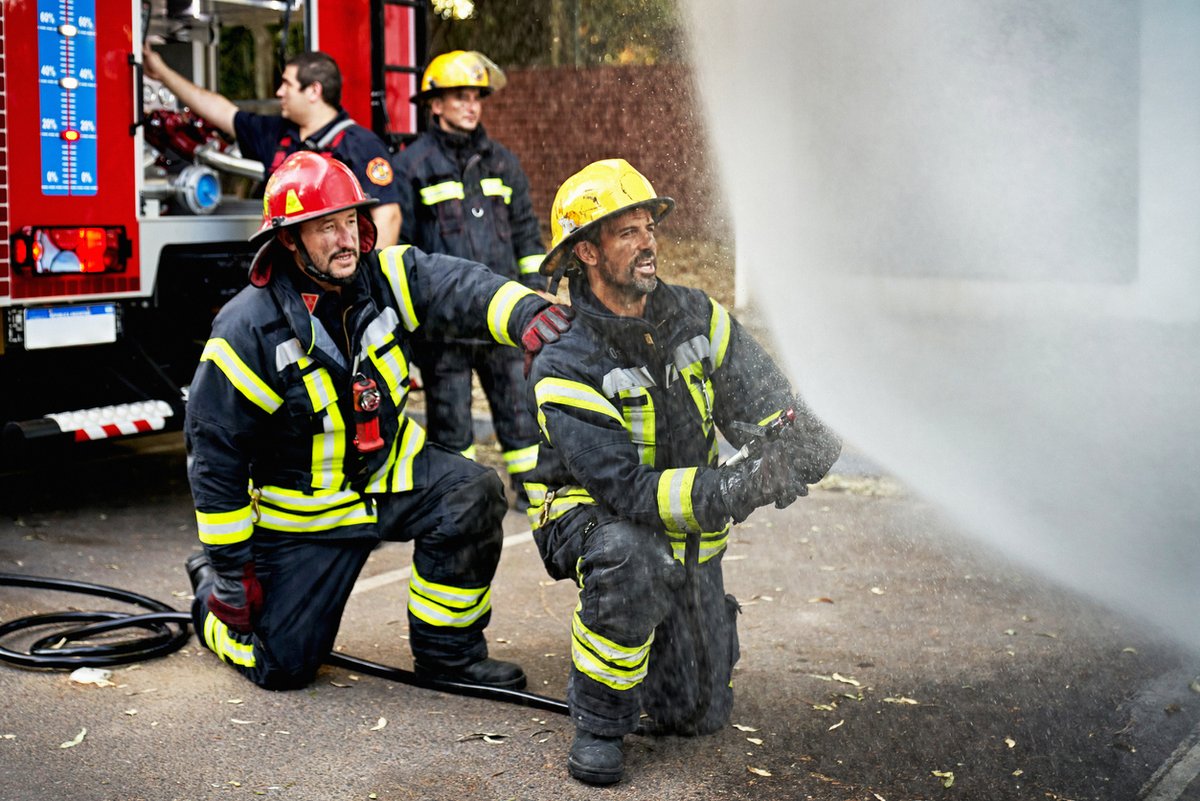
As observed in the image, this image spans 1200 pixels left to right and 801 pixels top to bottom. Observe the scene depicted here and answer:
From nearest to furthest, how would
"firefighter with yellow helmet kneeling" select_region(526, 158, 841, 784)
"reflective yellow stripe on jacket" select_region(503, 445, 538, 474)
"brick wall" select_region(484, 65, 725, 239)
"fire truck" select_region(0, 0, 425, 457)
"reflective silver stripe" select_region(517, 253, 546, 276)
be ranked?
"firefighter with yellow helmet kneeling" select_region(526, 158, 841, 784) < "fire truck" select_region(0, 0, 425, 457) < "reflective yellow stripe on jacket" select_region(503, 445, 538, 474) < "reflective silver stripe" select_region(517, 253, 546, 276) < "brick wall" select_region(484, 65, 725, 239)

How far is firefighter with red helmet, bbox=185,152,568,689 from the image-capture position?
12.2 ft

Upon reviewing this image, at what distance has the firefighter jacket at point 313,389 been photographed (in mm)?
3688

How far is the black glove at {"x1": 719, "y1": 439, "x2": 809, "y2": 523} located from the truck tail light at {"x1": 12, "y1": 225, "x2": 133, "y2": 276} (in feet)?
9.53

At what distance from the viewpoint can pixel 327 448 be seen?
3.81 meters

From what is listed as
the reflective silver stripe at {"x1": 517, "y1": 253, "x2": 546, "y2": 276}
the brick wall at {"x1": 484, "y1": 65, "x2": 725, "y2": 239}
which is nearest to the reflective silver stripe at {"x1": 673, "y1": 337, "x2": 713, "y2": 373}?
the reflective silver stripe at {"x1": 517, "y1": 253, "x2": 546, "y2": 276}

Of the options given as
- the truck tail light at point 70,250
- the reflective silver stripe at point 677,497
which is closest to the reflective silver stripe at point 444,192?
the truck tail light at point 70,250

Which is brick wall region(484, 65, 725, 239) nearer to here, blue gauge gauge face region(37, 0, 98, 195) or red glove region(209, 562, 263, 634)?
blue gauge gauge face region(37, 0, 98, 195)

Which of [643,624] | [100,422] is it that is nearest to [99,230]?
[100,422]

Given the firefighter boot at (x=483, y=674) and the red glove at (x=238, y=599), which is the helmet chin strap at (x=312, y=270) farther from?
the firefighter boot at (x=483, y=674)

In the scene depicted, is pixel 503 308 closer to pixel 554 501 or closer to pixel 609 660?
pixel 554 501

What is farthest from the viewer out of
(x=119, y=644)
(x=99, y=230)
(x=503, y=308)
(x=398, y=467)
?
(x=99, y=230)

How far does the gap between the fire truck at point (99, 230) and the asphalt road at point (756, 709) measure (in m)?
0.62

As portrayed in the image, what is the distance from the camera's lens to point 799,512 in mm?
5832

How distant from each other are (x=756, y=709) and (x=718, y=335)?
97 centimetres
